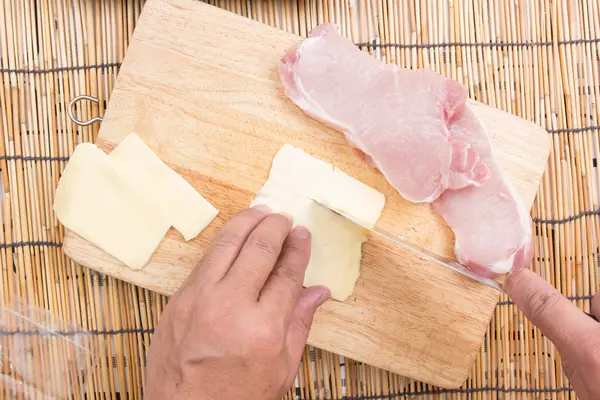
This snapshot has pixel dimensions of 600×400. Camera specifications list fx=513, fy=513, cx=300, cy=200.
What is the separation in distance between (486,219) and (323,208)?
433mm

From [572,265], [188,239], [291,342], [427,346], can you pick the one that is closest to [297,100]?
[188,239]

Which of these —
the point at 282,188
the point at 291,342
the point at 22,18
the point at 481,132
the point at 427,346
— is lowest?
the point at 427,346

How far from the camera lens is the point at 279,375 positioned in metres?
1.13

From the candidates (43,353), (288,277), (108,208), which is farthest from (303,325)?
(43,353)

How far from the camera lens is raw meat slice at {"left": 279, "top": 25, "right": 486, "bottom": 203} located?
1.35m

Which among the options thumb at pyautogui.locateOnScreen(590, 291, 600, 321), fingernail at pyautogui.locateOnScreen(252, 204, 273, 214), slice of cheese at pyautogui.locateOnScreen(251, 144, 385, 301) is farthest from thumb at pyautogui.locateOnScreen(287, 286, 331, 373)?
thumb at pyautogui.locateOnScreen(590, 291, 600, 321)

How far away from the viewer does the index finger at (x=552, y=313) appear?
1060 mm

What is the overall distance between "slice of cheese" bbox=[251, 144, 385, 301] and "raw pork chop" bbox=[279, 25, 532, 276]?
0.33ft

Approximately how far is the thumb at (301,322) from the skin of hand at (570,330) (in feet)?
1.59

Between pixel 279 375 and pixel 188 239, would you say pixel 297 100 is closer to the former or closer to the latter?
pixel 188 239

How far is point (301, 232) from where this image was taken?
1.27 metres

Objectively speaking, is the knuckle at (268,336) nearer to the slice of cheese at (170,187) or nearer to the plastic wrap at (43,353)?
the slice of cheese at (170,187)

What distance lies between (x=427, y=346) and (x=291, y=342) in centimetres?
44

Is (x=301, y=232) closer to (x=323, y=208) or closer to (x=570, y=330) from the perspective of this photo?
(x=323, y=208)
